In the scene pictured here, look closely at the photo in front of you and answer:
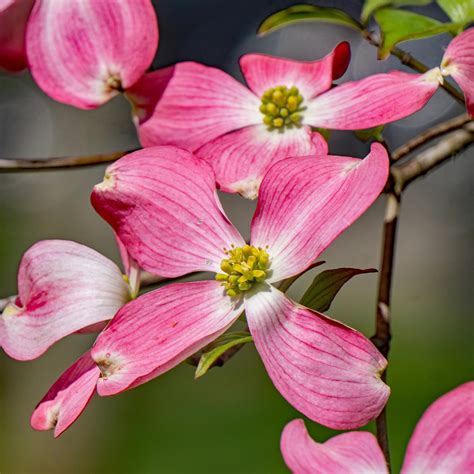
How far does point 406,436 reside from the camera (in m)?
2.37

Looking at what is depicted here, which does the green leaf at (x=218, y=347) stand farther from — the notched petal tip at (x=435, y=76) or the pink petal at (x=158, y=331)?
the notched petal tip at (x=435, y=76)

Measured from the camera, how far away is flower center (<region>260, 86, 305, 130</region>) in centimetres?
52

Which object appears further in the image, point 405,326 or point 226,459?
point 405,326

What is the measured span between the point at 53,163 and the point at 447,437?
31 centimetres

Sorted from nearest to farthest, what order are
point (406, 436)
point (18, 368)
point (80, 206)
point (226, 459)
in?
point (406, 436) < point (226, 459) < point (18, 368) < point (80, 206)

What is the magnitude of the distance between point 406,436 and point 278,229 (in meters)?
2.07

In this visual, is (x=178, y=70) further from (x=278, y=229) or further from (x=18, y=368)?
(x=18, y=368)

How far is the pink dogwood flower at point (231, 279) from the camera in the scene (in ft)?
1.27

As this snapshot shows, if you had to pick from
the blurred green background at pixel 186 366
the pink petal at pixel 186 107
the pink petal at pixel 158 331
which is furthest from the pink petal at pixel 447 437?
the blurred green background at pixel 186 366

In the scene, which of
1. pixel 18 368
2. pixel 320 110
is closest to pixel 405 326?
pixel 18 368

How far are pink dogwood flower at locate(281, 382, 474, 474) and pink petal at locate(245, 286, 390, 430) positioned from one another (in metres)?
0.04

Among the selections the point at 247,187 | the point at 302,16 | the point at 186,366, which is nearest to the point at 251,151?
the point at 247,187

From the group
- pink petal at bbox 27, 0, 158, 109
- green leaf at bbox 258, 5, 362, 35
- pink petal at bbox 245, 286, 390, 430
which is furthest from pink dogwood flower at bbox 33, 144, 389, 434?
green leaf at bbox 258, 5, 362, 35

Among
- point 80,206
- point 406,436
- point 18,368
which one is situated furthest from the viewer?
point 80,206
